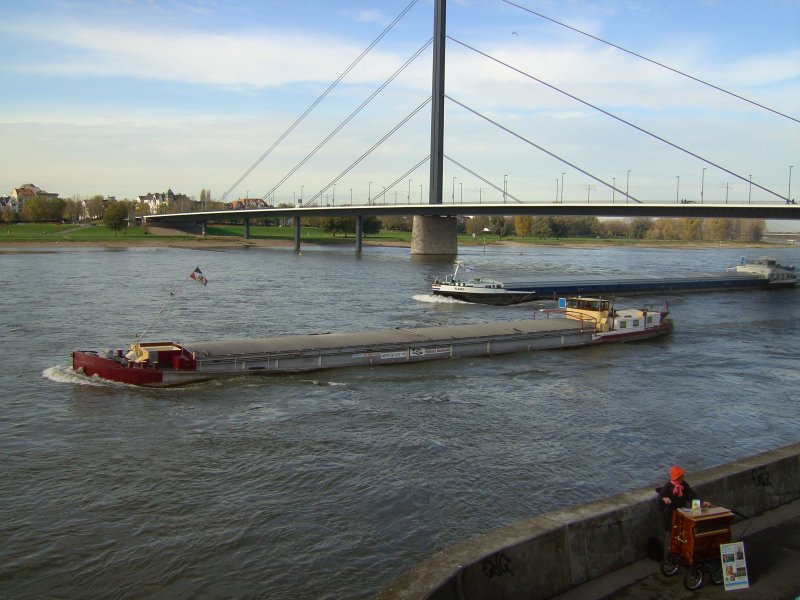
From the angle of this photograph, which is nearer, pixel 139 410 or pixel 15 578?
pixel 15 578

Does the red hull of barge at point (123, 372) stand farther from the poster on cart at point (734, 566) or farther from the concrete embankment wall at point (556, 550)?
the poster on cart at point (734, 566)

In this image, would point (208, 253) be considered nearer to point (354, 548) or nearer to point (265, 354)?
point (265, 354)

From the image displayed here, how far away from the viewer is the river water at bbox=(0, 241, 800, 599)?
13.7 m

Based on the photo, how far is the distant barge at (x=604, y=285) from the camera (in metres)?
57.3

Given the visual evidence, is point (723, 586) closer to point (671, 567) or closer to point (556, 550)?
point (671, 567)

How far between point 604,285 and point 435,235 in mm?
52418

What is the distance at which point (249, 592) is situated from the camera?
1250cm

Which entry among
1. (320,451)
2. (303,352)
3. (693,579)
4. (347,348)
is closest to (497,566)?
(693,579)

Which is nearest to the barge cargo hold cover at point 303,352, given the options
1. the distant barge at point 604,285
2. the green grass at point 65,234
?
the distant barge at point 604,285

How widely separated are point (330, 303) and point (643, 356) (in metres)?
23.4

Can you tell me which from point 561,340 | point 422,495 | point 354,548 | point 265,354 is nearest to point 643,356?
point 561,340

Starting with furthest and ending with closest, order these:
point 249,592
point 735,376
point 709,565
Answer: point 735,376 < point 249,592 < point 709,565

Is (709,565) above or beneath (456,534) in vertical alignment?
above

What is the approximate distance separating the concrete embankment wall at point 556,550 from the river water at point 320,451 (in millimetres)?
4339
